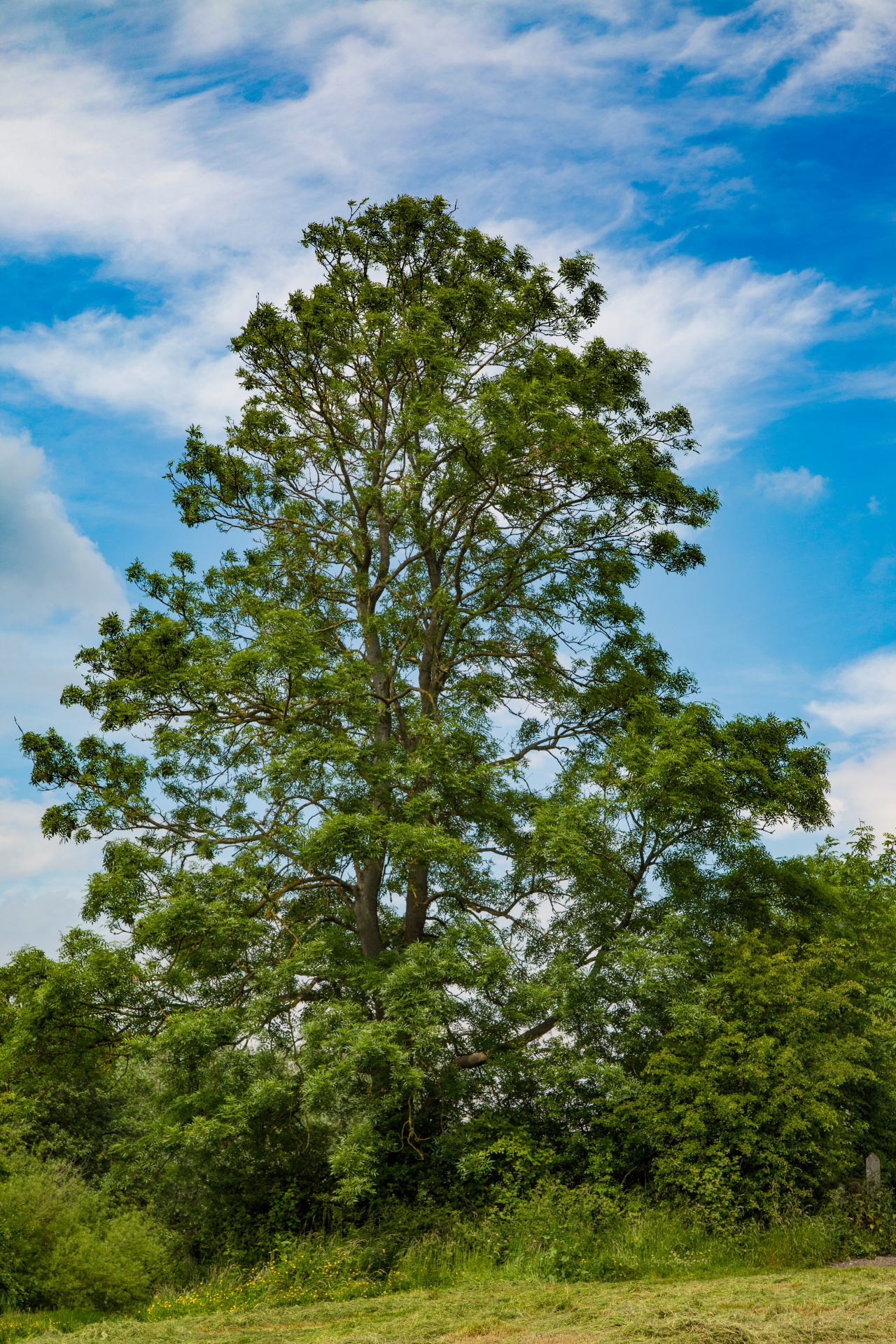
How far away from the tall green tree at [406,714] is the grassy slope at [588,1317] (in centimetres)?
254

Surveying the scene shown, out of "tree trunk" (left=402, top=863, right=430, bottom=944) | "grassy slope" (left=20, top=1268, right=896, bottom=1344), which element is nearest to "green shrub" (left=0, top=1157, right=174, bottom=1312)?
"tree trunk" (left=402, top=863, right=430, bottom=944)

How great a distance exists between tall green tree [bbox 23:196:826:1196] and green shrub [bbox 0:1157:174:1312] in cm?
588

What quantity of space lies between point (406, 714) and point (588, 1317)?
12.4 meters

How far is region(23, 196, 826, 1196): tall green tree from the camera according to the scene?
14.9m

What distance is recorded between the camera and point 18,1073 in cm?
1520

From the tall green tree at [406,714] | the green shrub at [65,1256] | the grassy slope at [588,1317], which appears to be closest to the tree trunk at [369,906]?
the tall green tree at [406,714]

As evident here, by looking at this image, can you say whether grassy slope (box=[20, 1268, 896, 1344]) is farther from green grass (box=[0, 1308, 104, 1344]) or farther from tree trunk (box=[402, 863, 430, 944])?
tree trunk (box=[402, 863, 430, 944])

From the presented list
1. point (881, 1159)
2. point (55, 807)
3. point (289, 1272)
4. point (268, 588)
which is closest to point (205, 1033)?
point (289, 1272)

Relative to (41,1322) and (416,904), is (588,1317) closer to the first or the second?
(41,1322)

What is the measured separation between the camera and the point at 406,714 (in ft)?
66.3

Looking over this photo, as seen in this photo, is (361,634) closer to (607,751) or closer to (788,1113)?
(607,751)

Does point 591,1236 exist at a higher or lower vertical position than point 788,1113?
lower

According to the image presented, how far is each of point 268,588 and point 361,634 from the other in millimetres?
2055

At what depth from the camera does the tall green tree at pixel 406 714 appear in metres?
14.9
